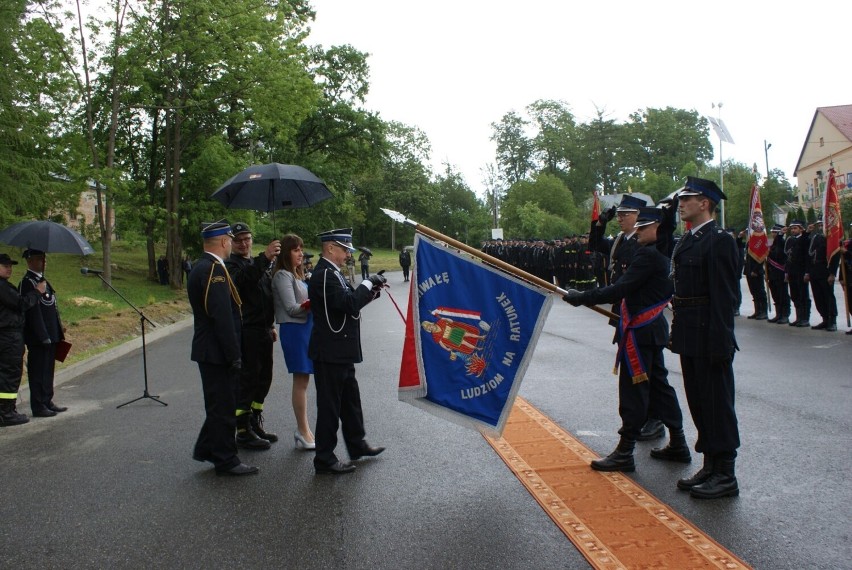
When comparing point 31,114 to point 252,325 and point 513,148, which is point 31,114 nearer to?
point 252,325

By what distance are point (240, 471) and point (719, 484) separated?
339 cm

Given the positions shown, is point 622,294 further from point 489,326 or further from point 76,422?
point 76,422

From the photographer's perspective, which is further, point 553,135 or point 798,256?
point 553,135

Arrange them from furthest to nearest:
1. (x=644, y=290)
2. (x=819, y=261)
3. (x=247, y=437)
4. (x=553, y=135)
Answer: (x=553, y=135)
(x=819, y=261)
(x=247, y=437)
(x=644, y=290)

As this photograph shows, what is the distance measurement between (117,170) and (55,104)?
2610 mm

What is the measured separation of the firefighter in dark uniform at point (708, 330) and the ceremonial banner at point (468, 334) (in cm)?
96

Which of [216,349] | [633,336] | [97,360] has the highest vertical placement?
[633,336]

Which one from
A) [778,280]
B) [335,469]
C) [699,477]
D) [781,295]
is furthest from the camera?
[778,280]

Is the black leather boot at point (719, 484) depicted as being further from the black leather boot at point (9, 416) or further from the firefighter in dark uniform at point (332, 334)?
the black leather boot at point (9, 416)

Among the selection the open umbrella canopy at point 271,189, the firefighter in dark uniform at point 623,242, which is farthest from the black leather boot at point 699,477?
the open umbrella canopy at point 271,189

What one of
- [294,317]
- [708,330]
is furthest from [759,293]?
[294,317]

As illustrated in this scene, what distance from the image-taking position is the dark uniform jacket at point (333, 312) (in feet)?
18.4

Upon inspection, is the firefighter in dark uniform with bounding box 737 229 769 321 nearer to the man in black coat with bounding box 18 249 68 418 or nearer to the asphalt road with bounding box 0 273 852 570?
the asphalt road with bounding box 0 273 852 570

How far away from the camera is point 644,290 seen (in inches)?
230
